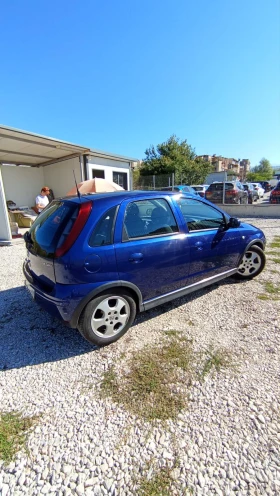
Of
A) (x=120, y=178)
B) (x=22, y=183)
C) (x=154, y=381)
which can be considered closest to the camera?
(x=154, y=381)

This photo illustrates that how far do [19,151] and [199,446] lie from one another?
385 inches

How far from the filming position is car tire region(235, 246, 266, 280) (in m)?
3.92

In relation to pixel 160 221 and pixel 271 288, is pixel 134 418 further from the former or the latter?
pixel 271 288

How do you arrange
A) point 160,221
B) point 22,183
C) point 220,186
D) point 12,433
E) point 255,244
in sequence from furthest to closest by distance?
point 220,186 < point 22,183 < point 255,244 < point 160,221 < point 12,433

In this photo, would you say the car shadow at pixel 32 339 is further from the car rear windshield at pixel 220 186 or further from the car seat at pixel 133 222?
the car rear windshield at pixel 220 186

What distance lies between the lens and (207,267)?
3.21 m

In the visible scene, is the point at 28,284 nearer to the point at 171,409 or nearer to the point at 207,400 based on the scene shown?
the point at 171,409

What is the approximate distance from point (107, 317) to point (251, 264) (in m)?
2.75

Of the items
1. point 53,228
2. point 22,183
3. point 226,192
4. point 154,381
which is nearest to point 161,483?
point 154,381

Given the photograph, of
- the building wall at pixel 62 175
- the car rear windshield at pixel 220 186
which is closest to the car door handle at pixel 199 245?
the building wall at pixel 62 175

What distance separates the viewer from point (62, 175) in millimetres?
10812

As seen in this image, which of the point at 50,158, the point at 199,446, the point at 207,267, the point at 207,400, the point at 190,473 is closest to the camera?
the point at 190,473

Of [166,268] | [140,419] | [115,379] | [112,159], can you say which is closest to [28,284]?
[115,379]

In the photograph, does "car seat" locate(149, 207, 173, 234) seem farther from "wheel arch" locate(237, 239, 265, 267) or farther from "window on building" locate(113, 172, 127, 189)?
"window on building" locate(113, 172, 127, 189)
